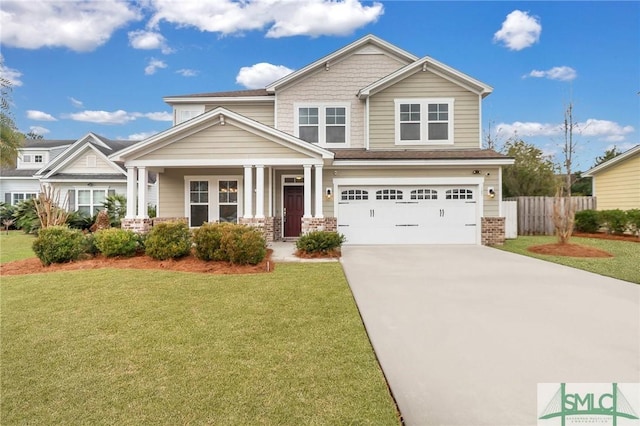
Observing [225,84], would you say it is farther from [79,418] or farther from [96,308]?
[79,418]

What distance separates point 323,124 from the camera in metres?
13.8

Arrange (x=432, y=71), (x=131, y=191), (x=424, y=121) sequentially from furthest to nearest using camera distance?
(x=424, y=121)
(x=432, y=71)
(x=131, y=191)

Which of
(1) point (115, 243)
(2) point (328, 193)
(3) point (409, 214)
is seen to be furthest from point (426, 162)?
(1) point (115, 243)

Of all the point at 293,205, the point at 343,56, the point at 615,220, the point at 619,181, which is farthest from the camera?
the point at 619,181

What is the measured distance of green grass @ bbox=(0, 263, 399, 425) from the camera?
2445 millimetres

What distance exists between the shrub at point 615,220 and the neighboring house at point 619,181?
1.72 m

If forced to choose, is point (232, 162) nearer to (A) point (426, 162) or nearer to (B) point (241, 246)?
(B) point (241, 246)

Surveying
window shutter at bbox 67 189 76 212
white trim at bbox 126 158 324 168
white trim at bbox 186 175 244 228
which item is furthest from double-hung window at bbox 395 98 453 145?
window shutter at bbox 67 189 76 212

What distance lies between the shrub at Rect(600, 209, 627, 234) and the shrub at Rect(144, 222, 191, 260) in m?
17.7

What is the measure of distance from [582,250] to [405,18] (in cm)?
1067

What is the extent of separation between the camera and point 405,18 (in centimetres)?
1320

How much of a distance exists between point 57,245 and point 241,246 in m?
4.70

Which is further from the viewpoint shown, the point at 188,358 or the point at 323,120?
the point at 323,120

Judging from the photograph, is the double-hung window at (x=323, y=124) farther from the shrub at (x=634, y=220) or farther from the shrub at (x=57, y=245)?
the shrub at (x=634, y=220)
